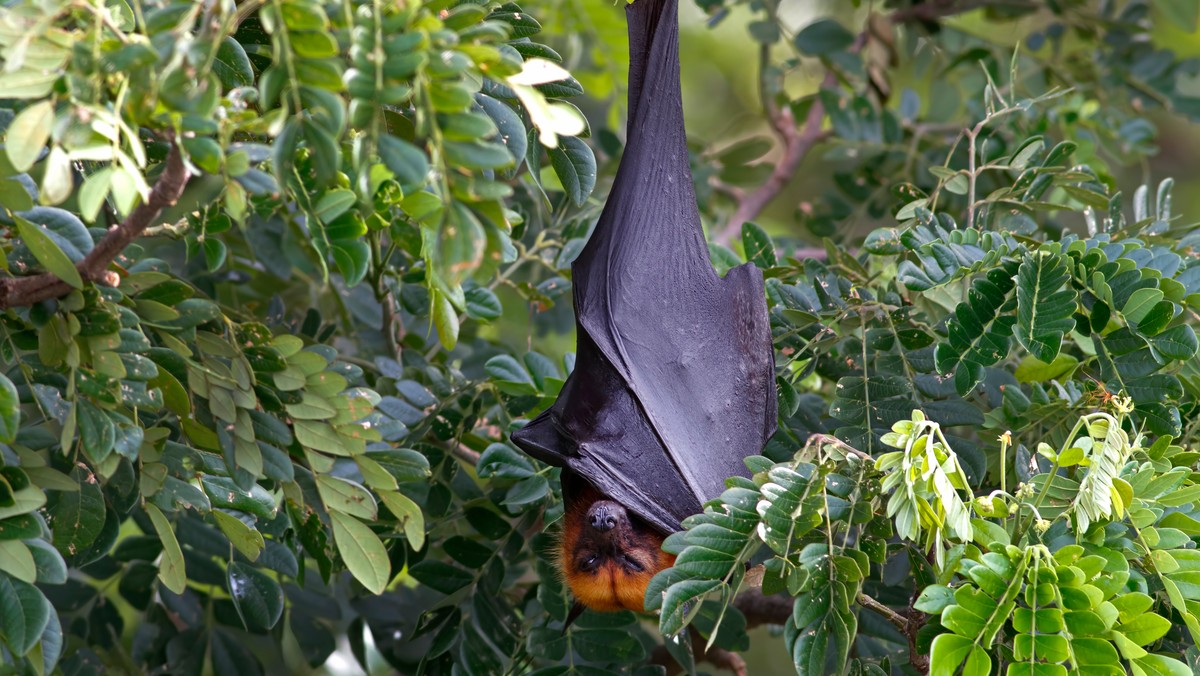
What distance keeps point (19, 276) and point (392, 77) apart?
0.89 meters

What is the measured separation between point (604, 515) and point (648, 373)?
0.30 metres

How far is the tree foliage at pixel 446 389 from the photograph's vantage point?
1157mm

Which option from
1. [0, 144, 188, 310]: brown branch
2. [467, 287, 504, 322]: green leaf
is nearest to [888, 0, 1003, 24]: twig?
[467, 287, 504, 322]: green leaf

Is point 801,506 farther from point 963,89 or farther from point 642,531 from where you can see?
point 963,89

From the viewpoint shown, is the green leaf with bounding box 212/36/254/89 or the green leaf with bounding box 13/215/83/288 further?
the green leaf with bounding box 212/36/254/89

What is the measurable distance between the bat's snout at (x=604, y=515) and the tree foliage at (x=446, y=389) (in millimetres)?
142

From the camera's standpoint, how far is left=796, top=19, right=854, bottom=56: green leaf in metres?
3.55

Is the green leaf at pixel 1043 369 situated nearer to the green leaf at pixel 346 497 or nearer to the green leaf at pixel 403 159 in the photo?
the green leaf at pixel 346 497

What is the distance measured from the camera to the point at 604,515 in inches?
80.2

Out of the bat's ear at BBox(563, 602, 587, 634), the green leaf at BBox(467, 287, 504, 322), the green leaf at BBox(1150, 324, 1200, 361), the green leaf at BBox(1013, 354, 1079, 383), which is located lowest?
the bat's ear at BBox(563, 602, 587, 634)

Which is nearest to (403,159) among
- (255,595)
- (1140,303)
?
(1140,303)

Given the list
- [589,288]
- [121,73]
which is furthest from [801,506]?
[121,73]

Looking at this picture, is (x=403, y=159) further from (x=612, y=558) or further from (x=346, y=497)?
(x=612, y=558)

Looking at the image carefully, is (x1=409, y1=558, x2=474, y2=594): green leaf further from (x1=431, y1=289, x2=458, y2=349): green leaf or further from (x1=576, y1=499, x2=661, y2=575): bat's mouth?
(x1=431, y1=289, x2=458, y2=349): green leaf
